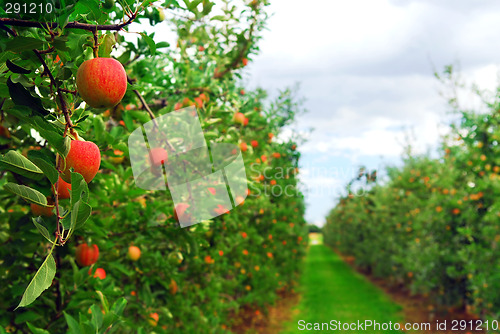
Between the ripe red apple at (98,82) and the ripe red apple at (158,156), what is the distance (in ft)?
3.93

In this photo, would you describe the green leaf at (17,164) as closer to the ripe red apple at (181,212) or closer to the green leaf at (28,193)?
the green leaf at (28,193)

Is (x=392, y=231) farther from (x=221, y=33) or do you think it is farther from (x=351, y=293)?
(x=221, y=33)

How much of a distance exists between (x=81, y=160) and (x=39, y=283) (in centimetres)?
28

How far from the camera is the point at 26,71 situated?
93 centimetres

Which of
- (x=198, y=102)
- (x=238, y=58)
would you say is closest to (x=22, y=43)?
(x=198, y=102)

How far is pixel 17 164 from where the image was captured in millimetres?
872

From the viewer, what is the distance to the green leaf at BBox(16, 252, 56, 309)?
0.76 meters

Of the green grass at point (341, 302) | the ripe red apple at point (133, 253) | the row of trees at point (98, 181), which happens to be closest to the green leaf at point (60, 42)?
the row of trees at point (98, 181)

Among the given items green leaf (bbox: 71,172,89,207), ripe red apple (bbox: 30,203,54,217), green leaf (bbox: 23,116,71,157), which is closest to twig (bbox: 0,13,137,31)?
green leaf (bbox: 23,116,71,157)

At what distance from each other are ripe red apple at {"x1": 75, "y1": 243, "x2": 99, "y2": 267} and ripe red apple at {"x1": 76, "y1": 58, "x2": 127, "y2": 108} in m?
1.19

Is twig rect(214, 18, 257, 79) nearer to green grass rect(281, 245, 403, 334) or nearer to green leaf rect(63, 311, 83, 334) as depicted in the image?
green leaf rect(63, 311, 83, 334)

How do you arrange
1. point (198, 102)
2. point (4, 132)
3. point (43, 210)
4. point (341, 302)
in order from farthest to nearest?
point (341, 302) → point (198, 102) → point (4, 132) → point (43, 210)

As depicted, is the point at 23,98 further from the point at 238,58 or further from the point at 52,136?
the point at 238,58

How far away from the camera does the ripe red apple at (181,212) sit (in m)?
2.18
